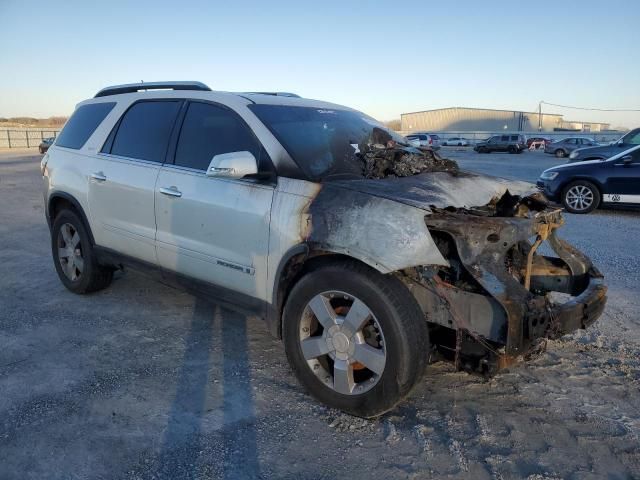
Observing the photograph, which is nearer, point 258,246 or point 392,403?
point 392,403

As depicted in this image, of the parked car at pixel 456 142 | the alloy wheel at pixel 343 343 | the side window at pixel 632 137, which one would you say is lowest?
the alloy wheel at pixel 343 343

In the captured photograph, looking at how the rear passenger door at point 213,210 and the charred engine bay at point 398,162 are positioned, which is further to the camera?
the charred engine bay at point 398,162

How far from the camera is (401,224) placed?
113 inches

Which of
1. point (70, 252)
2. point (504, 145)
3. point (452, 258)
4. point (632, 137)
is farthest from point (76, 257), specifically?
point (504, 145)

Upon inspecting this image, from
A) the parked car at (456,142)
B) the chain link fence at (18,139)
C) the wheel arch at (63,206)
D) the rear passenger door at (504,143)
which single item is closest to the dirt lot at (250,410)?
the wheel arch at (63,206)

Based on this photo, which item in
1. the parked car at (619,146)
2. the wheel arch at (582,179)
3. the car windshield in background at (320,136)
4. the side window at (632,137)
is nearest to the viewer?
the car windshield in background at (320,136)

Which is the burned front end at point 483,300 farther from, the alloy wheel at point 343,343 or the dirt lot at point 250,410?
the dirt lot at point 250,410

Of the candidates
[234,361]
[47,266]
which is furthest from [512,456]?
[47,266]

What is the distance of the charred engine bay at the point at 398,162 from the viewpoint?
3.79 m

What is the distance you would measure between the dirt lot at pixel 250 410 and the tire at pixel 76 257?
356mm

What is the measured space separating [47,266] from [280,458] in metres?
4.76

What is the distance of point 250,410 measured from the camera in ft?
10.5

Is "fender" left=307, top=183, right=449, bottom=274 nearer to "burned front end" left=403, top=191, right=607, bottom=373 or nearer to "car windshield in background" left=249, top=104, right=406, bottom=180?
"burned front end" left=403, top=191, right=607, bottom=373

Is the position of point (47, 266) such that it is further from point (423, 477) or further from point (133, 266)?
point (423, 477)
